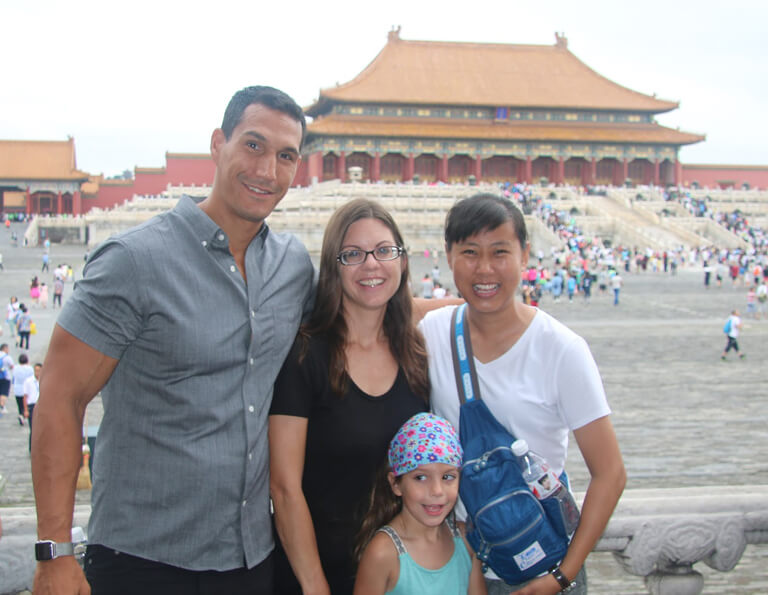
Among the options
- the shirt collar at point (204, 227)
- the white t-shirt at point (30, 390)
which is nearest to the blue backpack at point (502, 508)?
the shirt collar at point (204, 227)

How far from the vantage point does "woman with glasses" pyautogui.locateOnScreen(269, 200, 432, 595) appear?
7.82 feet

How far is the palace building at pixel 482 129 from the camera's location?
1756 inches

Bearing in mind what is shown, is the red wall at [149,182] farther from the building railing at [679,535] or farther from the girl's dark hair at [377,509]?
the girl's dark hair at [377,509]

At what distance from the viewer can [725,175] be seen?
47406 millimetres

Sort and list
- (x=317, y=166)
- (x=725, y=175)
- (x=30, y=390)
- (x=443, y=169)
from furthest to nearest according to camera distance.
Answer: (x=725, y=175) → (x=443, y=169) → (x=317, y=166) → (x=30, y=390)

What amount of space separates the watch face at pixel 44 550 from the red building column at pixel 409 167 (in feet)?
141

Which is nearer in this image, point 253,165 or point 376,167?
point 253,165

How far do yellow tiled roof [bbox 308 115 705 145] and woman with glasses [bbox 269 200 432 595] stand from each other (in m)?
41.4

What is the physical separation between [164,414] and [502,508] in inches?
41.8

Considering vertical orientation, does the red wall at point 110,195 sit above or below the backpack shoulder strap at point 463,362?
above

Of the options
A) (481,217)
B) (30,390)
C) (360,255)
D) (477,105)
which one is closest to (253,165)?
(360,255)

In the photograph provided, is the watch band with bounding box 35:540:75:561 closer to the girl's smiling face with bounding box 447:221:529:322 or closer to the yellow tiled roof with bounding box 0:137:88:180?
the girl's smiling face with bounding box 447:221:529:322

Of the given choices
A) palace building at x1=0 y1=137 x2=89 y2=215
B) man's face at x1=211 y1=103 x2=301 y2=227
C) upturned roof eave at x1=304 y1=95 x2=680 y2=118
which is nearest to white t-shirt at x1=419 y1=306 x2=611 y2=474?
man's face at x1=211 y1=103 x2=301 y2=227

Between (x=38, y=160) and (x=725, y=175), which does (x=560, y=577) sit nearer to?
(x=38, y=160)
